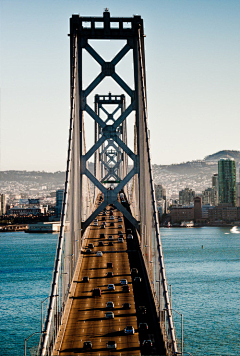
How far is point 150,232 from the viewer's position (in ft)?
40.1

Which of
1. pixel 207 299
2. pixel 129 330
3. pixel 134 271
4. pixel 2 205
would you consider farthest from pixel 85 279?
pixel 2 205

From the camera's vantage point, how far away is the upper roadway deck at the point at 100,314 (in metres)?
9.32

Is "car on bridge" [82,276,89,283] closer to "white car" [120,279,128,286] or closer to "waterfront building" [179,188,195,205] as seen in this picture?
"white car" [120,279,128,286]

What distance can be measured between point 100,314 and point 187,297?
59.2ft

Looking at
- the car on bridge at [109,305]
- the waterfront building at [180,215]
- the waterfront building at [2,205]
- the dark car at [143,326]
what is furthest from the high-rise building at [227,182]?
the dark car at [143,326]

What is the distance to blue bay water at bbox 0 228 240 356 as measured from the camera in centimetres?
1966

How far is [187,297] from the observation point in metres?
28.3

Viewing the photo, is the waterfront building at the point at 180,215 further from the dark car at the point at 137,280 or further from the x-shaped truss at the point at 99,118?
the dark car at the point at 137,280

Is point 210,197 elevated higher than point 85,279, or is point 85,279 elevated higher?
point 210,197

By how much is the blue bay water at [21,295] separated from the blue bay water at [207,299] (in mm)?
5877

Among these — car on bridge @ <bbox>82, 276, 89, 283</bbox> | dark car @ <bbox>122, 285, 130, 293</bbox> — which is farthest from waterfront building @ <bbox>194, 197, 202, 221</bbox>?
dark car @ <bbox>122, 285, 130, 293</bbox>

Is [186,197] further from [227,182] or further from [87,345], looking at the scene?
[87,345]

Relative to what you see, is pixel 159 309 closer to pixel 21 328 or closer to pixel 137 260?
pixel 137 260

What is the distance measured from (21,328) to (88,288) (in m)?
10.1
